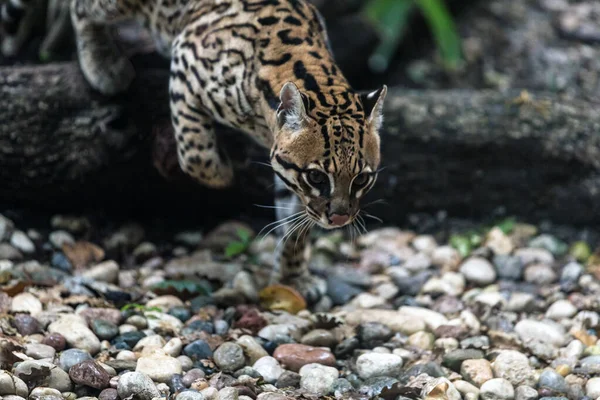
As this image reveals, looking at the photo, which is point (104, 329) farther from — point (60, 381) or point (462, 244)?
point (462, 244)

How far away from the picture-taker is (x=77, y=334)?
5.05m

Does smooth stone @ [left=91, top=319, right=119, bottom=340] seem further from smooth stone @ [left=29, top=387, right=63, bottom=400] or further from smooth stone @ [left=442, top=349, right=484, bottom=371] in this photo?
smooth stone @ [left=442, top=349, right=484, bottom=371]

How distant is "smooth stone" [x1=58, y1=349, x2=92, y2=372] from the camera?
4.69m

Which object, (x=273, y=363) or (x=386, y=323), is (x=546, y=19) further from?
(x=273, y=363)

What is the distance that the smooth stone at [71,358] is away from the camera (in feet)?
15.4

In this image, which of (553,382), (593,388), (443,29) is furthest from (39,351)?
(443,29)

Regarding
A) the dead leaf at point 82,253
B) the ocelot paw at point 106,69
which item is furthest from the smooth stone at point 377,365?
the ocelot paw at point 106,69

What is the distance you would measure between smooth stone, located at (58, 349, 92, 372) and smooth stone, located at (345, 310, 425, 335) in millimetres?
1969

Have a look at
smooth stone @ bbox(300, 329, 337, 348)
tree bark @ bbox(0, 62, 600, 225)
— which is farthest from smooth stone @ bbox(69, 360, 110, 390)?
tree bark @ bbox(0, 62, 600, 225)

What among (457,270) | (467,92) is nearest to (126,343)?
(457,270)

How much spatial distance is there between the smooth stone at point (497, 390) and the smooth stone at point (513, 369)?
0.13 m

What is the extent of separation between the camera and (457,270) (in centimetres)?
696

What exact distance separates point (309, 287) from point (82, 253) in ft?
6.32

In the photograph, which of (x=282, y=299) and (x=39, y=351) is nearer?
(x=39, y=351)
